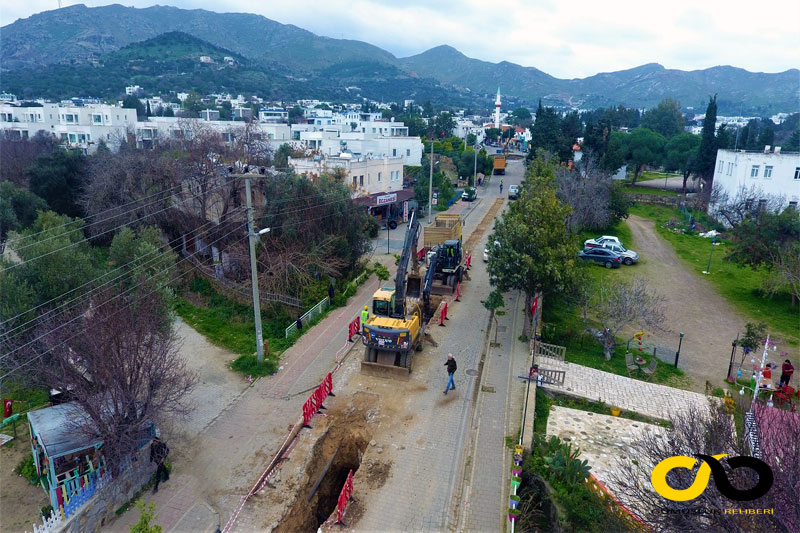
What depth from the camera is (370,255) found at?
30250 millimetres

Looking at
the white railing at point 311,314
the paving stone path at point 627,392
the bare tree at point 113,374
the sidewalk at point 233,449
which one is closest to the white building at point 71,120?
the white railing at point 311,314

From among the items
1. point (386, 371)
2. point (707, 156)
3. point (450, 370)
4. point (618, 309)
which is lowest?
point (386, 371)

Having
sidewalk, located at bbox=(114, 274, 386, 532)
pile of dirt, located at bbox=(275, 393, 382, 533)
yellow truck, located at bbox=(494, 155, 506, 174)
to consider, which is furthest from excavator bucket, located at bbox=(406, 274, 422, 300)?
yellow truck, located at bbox=(494, 155, 506, 174)

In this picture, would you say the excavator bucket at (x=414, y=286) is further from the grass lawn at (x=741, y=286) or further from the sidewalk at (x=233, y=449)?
the grass lawn at (x=741, y=286)

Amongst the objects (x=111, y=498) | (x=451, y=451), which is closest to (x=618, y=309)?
(x=451, y=451)

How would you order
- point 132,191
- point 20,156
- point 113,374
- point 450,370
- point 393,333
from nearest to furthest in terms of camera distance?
point 113,374, point 450,370, point 393,333, point 132,191, point 20,156

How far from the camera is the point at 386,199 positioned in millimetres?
38531

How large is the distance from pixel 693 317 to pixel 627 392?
9.69 m

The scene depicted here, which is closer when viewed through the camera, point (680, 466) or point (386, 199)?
point (680, 466)

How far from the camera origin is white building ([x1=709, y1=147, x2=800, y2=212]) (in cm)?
3888

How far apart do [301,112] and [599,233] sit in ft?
343

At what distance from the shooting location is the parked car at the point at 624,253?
3080 centimetres

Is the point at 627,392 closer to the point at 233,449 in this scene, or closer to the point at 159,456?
the point at 233,449

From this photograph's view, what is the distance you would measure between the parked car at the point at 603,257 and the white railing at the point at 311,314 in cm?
1652
